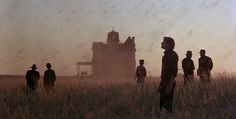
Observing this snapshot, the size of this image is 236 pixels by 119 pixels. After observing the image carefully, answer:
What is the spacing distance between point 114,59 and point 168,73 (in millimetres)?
36062

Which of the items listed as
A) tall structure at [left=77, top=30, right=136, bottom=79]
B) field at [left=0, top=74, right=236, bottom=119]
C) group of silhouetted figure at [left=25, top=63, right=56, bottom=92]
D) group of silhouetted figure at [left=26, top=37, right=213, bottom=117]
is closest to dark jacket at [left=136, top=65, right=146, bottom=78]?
group of silhouetted figure at [left=26, top=37, right=213, bottom=117]

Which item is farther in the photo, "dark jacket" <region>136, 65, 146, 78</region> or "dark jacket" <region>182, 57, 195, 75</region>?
"dark jacket" <region>136, 65, 146, 78</region>

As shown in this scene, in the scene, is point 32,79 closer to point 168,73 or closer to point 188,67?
point 188,67

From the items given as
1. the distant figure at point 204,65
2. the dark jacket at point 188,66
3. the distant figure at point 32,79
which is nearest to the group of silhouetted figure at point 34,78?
the distant figure at point 32,79

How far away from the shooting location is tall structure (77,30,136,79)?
4578 cm

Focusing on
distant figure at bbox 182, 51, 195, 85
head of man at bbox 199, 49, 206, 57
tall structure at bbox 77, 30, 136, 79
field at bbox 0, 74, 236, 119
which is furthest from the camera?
tall structure at bbox 77, 30, 136, 79

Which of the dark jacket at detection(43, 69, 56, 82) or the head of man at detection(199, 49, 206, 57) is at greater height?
the head of man at detection(199, 49, 206, 57)

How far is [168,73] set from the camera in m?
9.91

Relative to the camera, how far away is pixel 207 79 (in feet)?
49.9

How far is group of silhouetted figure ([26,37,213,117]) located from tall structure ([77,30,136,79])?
27.6 meters

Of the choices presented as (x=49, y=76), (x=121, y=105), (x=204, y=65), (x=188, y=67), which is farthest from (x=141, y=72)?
(x=121, y=105)

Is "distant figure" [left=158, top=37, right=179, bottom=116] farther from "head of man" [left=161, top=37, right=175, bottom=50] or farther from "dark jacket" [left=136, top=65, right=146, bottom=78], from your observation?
"dark jacket" [left=136, top=65, right=146, bottom=78]

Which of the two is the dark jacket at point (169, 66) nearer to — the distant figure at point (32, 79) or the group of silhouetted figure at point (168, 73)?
the group of silhouetted figure at point (168, 73)

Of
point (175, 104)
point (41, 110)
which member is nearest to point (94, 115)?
point (41, 110)
